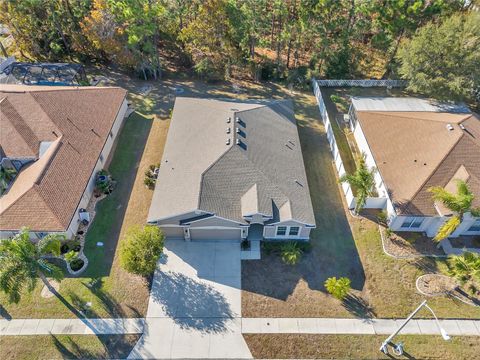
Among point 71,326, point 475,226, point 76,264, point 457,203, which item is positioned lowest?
point 71,326

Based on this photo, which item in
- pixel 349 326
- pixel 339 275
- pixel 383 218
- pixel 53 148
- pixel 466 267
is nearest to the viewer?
pixel 349 326

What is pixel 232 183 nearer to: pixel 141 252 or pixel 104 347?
pixel 141 252

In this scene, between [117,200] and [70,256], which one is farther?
[117,200]

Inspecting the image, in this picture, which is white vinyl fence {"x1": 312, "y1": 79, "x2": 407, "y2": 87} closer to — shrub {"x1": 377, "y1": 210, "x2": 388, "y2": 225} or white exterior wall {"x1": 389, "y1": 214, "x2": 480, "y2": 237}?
shrub {"x1": 377, "y1": 210, "x2": 388, "y2": 225}

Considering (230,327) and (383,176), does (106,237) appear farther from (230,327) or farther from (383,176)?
(383,176)

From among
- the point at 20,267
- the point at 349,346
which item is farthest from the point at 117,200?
the point at 349,346

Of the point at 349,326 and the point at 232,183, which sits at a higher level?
the point at 232,183
